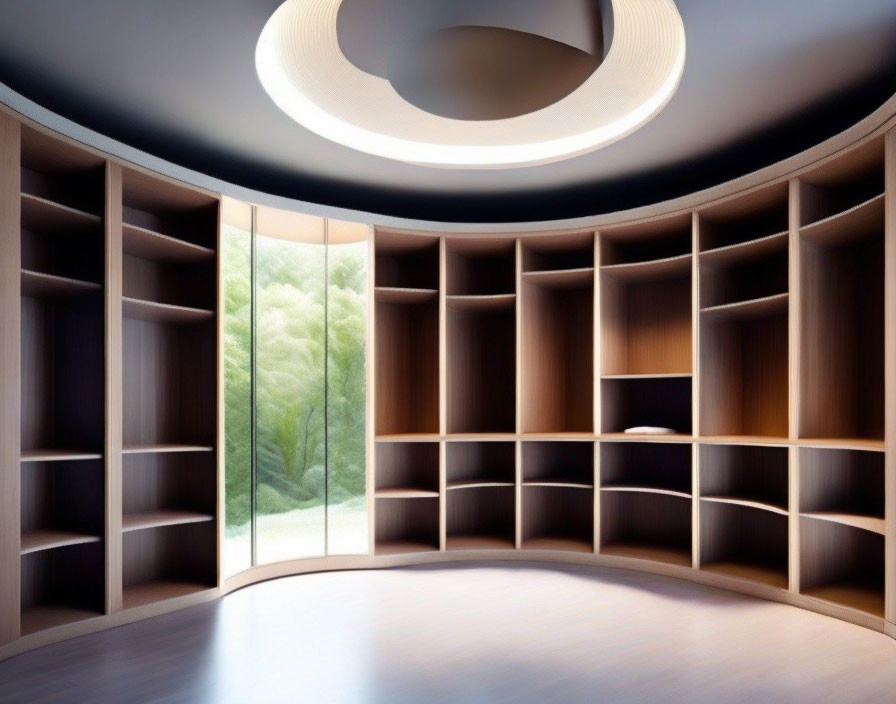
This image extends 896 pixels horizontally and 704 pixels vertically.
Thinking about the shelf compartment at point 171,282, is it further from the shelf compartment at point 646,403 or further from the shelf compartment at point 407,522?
the shelf compartment at point 646,403

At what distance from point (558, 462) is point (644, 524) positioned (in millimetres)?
874

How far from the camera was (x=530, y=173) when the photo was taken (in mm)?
5082

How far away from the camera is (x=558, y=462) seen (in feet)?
19.5

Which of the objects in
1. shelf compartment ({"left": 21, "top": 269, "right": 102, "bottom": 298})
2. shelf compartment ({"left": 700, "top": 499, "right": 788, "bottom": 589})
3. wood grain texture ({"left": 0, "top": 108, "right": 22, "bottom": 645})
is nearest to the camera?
wood grain texture ({"left": 0, "top": 108, "right": 22, "bottom": 645})

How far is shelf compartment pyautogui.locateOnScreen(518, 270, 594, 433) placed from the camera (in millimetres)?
5777

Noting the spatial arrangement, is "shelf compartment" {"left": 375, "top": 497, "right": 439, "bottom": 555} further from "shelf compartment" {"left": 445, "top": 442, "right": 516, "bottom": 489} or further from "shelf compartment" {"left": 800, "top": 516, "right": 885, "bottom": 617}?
"shelf compartment" {"left": 800, "top": 516, "right": 885, "bottom": 617}

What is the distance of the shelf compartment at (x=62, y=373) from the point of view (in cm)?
392

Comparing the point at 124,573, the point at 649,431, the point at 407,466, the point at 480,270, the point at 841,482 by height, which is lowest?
the point at 124,573

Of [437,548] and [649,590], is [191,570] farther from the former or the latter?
[649,590]

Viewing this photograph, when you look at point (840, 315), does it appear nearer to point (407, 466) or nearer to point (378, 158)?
point (378, 158)

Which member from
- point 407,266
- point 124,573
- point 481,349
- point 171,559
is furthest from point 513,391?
point 124,573

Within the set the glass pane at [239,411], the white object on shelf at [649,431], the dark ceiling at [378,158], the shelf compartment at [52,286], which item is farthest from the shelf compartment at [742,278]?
the shelf compartment at [52,286]

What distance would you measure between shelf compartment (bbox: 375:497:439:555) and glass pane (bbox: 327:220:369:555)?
1.61 ft

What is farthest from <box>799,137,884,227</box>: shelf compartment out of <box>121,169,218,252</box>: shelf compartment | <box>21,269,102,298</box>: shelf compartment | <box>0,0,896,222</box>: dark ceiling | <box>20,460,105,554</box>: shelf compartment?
<box>20,460,105,554</box>: shelf compartment
